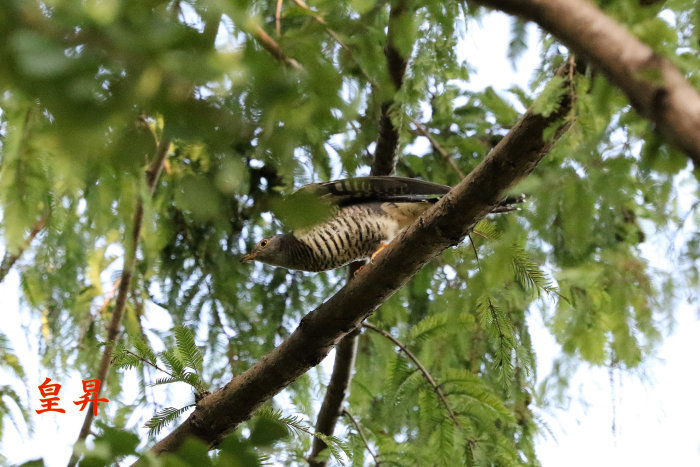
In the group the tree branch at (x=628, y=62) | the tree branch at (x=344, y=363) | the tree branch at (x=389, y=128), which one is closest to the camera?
the tree branch at (x=628, y=62)

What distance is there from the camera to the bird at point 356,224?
144 inches

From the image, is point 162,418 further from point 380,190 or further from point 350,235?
point 380,190

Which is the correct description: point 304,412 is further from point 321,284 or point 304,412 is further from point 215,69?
point 215,69

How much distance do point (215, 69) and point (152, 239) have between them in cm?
346

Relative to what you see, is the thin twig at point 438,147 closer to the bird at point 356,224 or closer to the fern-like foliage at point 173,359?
the bird at point 356,224

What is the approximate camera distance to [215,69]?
104cm

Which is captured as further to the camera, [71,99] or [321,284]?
[321,284]

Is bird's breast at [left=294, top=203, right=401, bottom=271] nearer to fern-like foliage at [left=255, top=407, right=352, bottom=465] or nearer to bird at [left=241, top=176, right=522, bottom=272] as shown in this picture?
bird at [left=241, top=176, right=522, bottom=272]

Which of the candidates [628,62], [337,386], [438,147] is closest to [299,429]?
[337,386]

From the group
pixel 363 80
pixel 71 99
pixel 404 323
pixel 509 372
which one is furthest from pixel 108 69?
pixel 404 323

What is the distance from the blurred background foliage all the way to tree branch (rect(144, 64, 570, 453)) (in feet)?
0.55

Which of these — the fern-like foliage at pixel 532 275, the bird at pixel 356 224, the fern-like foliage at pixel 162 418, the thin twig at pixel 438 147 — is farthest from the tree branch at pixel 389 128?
the fern-like foliage at pixel 162 418

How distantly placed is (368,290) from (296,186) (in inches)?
50.3

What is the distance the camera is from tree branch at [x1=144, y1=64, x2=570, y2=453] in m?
2.17
